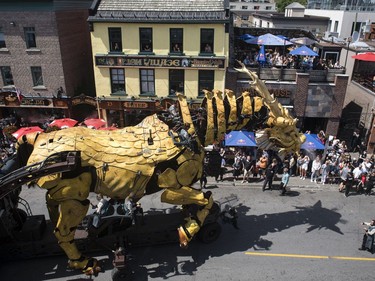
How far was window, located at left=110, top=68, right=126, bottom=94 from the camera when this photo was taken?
72.6 feet

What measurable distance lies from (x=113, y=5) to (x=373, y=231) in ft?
60.2

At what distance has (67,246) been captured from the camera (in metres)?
10.5

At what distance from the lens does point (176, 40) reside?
21062 millimetres

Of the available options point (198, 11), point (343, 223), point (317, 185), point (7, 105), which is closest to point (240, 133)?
point (317, 185)

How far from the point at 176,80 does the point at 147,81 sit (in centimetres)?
187

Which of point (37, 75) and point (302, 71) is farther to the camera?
point (37, 75)

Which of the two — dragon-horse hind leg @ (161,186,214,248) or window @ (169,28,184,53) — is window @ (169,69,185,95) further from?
dragon-horse hind leg @ (161,186,214,248)

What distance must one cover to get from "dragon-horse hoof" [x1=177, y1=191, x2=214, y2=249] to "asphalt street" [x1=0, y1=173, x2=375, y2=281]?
1.02 m

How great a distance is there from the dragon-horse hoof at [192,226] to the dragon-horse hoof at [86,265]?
9.13 feet

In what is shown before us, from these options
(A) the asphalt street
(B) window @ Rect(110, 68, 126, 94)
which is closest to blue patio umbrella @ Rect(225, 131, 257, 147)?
(A) the asphalt street

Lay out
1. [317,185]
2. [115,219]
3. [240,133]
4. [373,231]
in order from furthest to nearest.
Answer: [240,133]
[317,185]
[373,231]
[115,219]

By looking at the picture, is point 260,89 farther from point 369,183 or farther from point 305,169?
point 369,183

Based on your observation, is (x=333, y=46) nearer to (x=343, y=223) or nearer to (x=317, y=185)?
(x=317, y=185)

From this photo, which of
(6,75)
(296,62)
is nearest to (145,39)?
(6,75)
